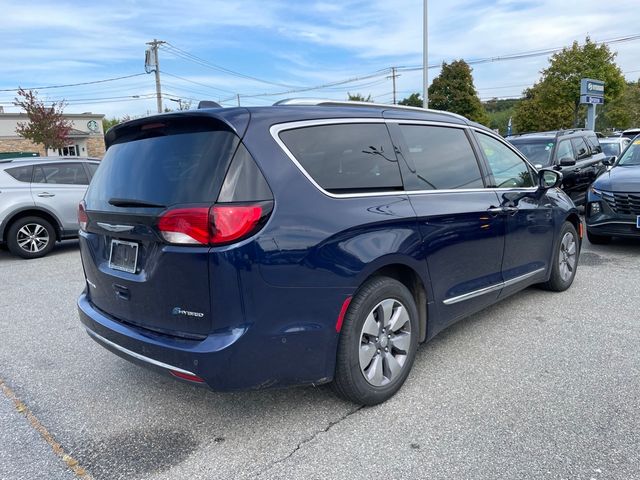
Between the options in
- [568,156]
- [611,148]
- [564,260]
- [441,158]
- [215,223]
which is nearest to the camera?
[215,223]

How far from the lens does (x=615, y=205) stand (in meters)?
6.88

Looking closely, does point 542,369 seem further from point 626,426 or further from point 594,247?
point 594,247

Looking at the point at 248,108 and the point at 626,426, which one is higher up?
the point at 248,108

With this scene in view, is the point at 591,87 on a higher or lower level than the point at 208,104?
higher

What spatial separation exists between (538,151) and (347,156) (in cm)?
804

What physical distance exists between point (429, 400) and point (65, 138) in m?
38.9

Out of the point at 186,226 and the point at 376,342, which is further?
the point at 376,342

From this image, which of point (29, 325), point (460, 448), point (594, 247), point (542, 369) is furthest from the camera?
point (594, 247)

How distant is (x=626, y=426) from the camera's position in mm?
2717

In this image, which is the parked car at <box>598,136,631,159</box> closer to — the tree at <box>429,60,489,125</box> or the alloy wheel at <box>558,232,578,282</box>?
the alloy wheel at <box>558,232,578,282</box>

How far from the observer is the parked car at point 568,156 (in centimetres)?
942

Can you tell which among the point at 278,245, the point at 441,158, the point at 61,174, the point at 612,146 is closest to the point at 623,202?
the point at 441,158

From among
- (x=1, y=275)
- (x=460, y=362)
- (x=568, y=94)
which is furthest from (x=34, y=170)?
(x=568, y=94)

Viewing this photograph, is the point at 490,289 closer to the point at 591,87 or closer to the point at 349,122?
the point at 349,122
